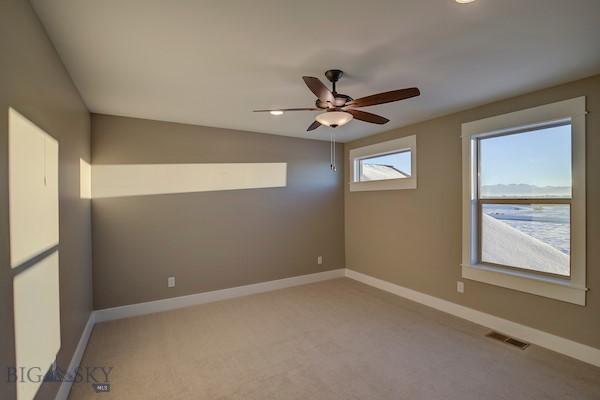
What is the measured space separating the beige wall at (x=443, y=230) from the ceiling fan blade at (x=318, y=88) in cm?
214

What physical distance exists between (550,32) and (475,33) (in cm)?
47

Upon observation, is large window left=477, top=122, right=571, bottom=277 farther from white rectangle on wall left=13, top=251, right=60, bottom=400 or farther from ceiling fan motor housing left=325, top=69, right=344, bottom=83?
white rectangle on wall left=13, top=251, right=60, bottom=400

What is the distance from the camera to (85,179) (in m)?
3.20

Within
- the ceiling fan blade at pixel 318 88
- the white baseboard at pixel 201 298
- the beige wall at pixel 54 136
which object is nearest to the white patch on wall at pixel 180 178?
the beige wall at pixel 54 136

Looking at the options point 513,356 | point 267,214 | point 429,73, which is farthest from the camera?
point 267,214

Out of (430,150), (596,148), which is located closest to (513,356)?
(596,148)

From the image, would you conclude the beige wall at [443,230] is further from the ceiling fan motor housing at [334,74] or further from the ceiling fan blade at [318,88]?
the ceiling fan blade at [318,88]

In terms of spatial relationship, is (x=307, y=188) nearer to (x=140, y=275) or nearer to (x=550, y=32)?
(x=140, y=275)

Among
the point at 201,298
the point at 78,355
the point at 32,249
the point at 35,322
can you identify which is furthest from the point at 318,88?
the point at 201,298

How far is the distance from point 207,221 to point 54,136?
227cm

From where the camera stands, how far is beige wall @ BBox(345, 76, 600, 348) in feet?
8.30

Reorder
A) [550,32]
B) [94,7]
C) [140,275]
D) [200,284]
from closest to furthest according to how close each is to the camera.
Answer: [94,7], [550,32], [140,275], [200,284]

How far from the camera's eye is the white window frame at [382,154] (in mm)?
4100

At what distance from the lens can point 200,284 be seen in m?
4.07
